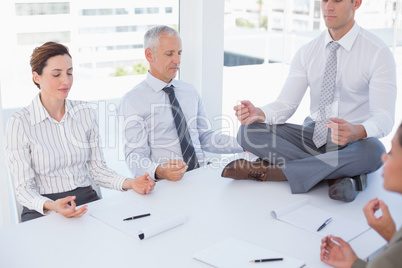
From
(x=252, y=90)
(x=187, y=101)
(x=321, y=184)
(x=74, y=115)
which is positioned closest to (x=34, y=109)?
(x=74, y=115)

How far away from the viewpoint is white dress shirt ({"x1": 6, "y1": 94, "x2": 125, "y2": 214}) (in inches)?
83.4

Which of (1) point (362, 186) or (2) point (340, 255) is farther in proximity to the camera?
(1) point (362, 186)

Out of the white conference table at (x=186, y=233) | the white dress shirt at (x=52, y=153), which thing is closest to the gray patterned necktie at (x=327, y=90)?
the white conference table at (x=186, y=233)

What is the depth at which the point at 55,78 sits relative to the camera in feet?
7.30

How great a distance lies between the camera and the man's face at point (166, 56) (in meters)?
2.74

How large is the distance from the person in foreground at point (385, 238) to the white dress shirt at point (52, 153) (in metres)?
1.09

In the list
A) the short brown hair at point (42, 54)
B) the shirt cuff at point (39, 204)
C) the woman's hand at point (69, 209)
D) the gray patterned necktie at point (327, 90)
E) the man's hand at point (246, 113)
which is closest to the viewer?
the woman's hand at point (69, 209)

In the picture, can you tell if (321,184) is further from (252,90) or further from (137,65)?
(252,90)

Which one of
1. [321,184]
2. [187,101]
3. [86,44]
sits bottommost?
[321,184]

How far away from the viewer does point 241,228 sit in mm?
1732

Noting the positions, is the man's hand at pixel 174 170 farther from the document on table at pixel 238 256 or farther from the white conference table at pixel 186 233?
the document on table at pixel 238 256

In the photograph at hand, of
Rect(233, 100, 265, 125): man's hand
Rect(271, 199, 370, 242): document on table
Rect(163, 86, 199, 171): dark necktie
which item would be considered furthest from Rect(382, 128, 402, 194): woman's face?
Rect(163, 86, 199, 171): dark necktie

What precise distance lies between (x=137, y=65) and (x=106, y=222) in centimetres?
159

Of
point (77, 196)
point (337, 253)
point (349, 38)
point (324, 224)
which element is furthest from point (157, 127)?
point (337, 253)
